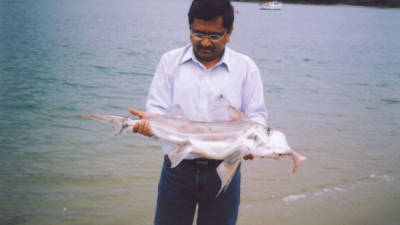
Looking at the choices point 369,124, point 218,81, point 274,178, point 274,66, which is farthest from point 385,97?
point 218,81

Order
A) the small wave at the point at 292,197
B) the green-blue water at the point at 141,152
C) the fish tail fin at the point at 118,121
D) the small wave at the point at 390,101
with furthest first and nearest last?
1. the small wave at the point at 390,101
2. the small wave at the point at 292,197
3. the green-blue water at the point at 141,152
4. the fish tail fin at the point at 118,121

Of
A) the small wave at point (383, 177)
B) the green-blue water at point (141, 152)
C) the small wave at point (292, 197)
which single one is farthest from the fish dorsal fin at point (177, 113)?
the small wave at point (383, 177)

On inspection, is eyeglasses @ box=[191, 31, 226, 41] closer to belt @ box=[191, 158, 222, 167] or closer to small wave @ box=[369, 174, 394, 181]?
belt @ box=[191, 158, 222, 167]

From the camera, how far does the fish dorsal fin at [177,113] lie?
2.82m

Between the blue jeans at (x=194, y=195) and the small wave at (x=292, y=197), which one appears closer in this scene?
the blue jeans at (x=194, y=195)

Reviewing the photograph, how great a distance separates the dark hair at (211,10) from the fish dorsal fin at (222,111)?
633mm

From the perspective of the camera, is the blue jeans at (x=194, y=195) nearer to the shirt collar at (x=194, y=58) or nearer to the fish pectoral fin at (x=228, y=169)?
the fish pectoral fin at (x=228, y=169)

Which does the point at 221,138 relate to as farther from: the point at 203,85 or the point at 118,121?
the point at 118,121

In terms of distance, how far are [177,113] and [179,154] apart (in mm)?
347

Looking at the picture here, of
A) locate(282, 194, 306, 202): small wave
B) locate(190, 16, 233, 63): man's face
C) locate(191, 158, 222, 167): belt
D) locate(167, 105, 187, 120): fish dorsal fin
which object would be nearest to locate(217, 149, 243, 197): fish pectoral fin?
locate(191, 158, 222, 167): belt

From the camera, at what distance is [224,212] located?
9.97 feet

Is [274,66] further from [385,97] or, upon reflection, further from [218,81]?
[218,81]

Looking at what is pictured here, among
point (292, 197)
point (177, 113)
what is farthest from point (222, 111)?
point (292, 197)

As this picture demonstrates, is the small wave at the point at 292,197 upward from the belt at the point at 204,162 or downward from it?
downward
